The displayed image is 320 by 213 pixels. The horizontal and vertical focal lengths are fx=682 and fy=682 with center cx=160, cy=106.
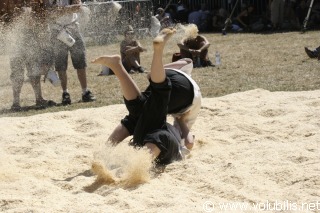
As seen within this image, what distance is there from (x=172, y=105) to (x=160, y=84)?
1.52 ft

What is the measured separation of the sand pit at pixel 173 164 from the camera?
3938 mm

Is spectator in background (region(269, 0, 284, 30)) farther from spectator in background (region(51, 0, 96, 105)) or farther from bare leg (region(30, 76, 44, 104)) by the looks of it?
bare leg (region(30, 76, 44, 104))

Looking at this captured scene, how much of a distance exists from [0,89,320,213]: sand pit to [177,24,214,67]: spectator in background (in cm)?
403

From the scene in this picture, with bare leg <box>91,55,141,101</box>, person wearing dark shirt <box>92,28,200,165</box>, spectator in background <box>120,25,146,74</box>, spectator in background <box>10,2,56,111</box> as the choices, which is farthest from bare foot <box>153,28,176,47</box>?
spectator in background <box>120,25,146,74</box>

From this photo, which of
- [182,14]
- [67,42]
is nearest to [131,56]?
[67,42]

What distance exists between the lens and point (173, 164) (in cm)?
483

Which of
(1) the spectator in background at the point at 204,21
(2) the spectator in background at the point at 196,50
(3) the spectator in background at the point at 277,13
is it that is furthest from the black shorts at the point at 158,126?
(1) the spectator in background at the point at 204,21

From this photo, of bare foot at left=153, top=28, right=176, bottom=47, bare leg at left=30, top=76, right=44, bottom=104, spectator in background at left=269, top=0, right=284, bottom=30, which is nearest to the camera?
bare foot at left=153, top=28, right=176, bottom=47

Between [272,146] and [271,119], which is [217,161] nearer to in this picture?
[272,146]

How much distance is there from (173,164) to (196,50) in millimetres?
6220

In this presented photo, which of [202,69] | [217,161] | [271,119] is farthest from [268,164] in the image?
[202,69]

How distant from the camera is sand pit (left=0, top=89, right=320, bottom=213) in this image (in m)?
3.94

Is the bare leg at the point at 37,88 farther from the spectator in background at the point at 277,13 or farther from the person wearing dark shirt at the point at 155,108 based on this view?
the spectator in background at the point at 277,13

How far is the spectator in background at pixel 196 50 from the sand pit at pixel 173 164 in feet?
13.2
